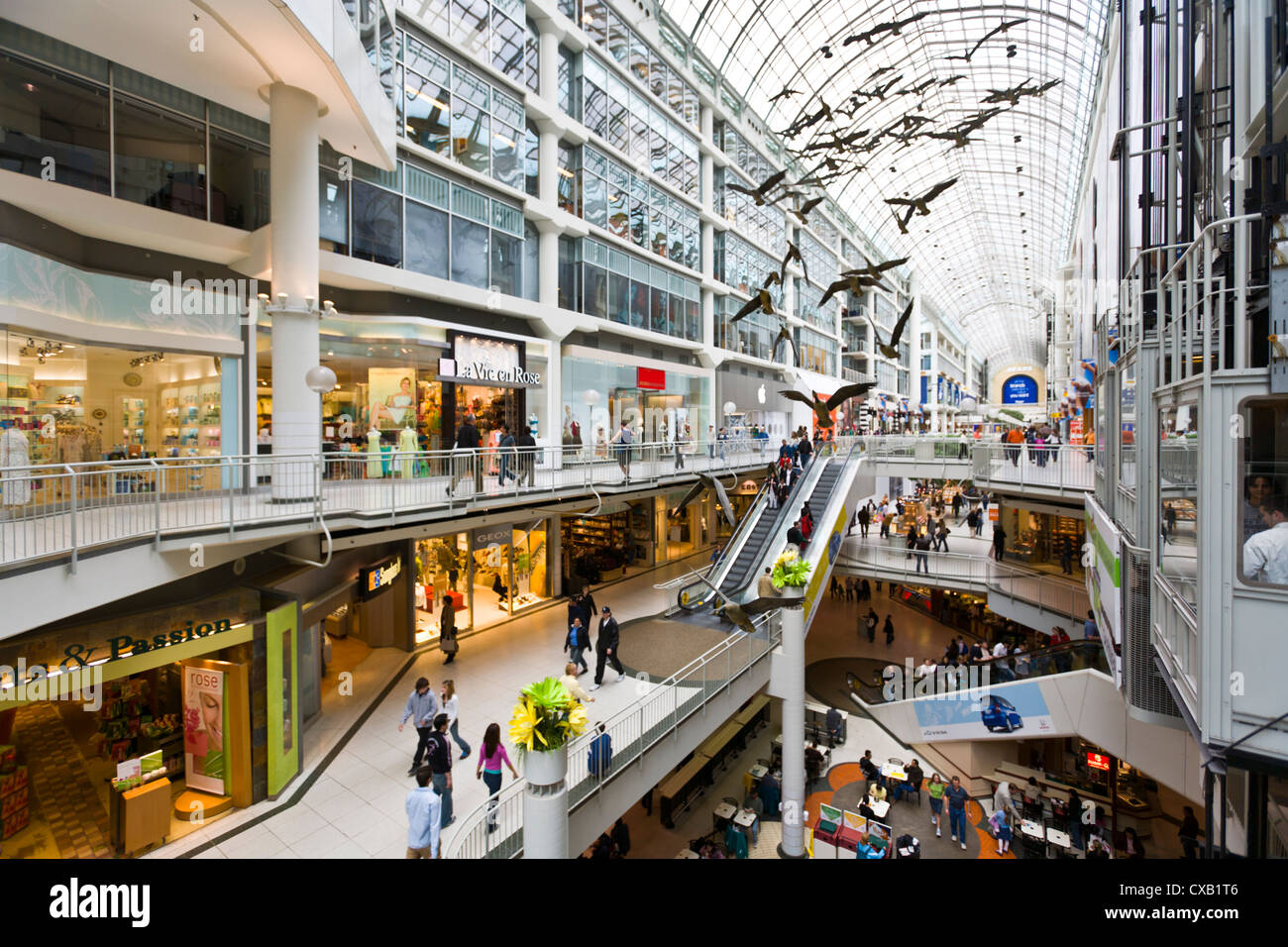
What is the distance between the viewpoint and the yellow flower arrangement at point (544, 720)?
6242 millimetres

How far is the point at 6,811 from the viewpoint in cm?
759

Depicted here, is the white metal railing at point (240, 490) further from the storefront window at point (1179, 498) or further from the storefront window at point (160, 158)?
the storefront window at point (1179, 498)

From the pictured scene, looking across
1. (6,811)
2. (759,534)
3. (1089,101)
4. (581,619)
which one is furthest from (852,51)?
(6,811)

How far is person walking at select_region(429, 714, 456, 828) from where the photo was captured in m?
7.60

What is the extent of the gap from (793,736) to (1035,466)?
478 inches

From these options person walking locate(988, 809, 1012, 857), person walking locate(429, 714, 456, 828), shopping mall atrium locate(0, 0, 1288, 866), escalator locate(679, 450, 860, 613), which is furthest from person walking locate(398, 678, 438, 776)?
person walking locate(988, 809, 1012, 857)

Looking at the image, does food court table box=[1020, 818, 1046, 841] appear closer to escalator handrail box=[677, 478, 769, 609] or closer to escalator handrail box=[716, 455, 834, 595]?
escalator handrail box=[716, 455, 834, 595]

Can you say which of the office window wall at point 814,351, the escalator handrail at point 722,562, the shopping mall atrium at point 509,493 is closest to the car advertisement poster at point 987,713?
the shopping mall atrium at point 509,493

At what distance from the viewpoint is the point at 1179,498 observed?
5.68 m

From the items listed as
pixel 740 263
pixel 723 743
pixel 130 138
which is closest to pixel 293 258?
pixel 130 138

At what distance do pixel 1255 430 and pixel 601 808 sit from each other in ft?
26.9

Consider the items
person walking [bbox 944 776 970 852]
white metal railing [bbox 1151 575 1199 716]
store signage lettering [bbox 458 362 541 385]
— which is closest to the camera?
white metal railing [bbox 1151 575 1199 716]

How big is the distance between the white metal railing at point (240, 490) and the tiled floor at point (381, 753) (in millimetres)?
3947

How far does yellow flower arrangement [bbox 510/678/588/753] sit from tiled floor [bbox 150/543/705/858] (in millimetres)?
2025
